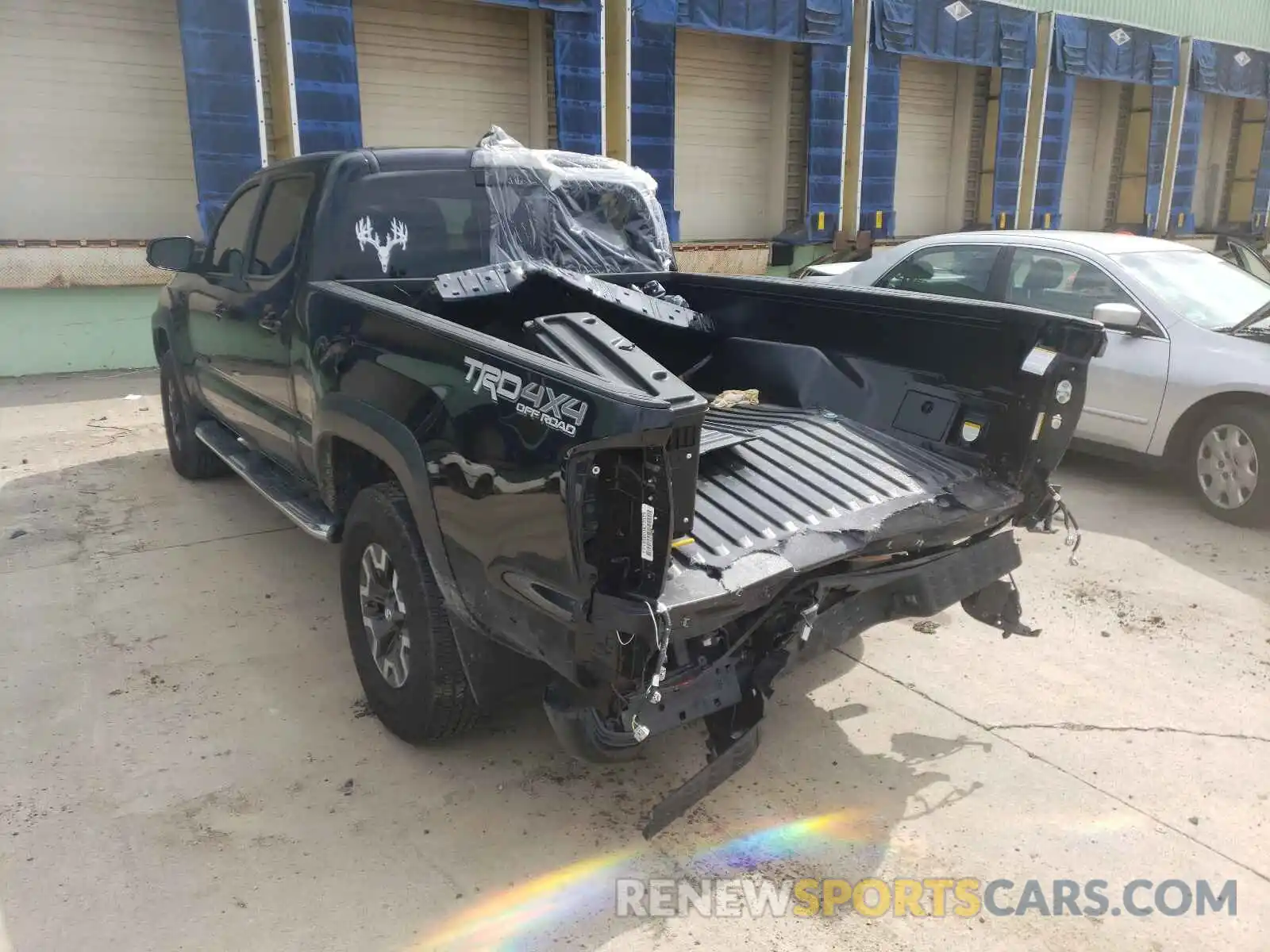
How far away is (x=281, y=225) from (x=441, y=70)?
8951 millimetres

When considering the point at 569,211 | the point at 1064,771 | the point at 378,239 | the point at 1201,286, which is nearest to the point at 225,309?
the point at 378,239

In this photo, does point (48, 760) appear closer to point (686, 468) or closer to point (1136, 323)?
point (686, 468)

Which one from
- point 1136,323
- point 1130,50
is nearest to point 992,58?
point 1130,50

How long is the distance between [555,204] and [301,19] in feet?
24.8

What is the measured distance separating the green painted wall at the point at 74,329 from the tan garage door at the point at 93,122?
0.87m

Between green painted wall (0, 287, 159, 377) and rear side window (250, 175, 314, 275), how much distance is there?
22.4 ft

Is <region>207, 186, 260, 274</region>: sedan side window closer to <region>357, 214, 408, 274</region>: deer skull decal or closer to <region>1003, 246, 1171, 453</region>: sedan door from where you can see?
<region>357, 214, 408, 274</region>: deer skull decal

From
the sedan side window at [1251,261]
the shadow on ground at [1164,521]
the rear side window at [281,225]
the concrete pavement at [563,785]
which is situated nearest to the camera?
the concrete pavement at [563,785]

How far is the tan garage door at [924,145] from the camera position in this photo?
671 inches

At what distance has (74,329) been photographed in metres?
10.1

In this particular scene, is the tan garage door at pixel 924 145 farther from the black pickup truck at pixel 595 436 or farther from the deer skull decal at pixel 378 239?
the deer skull decal at pixel 378 239

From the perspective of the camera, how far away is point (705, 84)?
1464 cm

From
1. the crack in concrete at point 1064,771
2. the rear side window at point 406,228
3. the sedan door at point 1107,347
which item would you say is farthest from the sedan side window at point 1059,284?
the rear side window at point 406,228

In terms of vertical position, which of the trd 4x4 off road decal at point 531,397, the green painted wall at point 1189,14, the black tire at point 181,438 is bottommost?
the black tire at point 181,438
